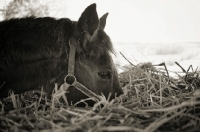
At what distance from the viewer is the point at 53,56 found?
1.63 metres

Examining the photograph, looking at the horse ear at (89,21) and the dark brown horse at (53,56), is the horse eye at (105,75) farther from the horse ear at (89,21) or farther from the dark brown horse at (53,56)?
the horse ear at (89,21)

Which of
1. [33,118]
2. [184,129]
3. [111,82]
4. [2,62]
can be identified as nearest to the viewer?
[184,129]

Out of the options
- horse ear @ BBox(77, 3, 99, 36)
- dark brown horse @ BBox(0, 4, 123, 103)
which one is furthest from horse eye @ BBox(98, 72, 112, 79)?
horse ear @ BBox(77, 3, 99, 36)

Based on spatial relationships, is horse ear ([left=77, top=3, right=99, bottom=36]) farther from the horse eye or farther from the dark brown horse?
the horse eye

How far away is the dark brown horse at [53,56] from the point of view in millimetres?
1569

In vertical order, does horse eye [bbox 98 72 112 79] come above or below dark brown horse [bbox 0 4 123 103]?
below

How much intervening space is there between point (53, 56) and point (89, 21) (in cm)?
58

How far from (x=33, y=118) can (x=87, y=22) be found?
1.12 m

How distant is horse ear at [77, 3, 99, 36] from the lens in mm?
1563

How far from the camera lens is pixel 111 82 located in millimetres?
1733

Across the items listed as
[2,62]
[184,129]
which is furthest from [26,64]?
[184,129]

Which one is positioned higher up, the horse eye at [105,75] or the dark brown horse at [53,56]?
the dark brown horse at [53,56]

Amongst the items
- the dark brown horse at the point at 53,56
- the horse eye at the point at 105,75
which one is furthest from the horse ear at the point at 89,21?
the horse eye at the point at 105,75

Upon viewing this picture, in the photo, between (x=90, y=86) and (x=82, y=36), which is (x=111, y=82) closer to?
A: (x=90, y=86)
